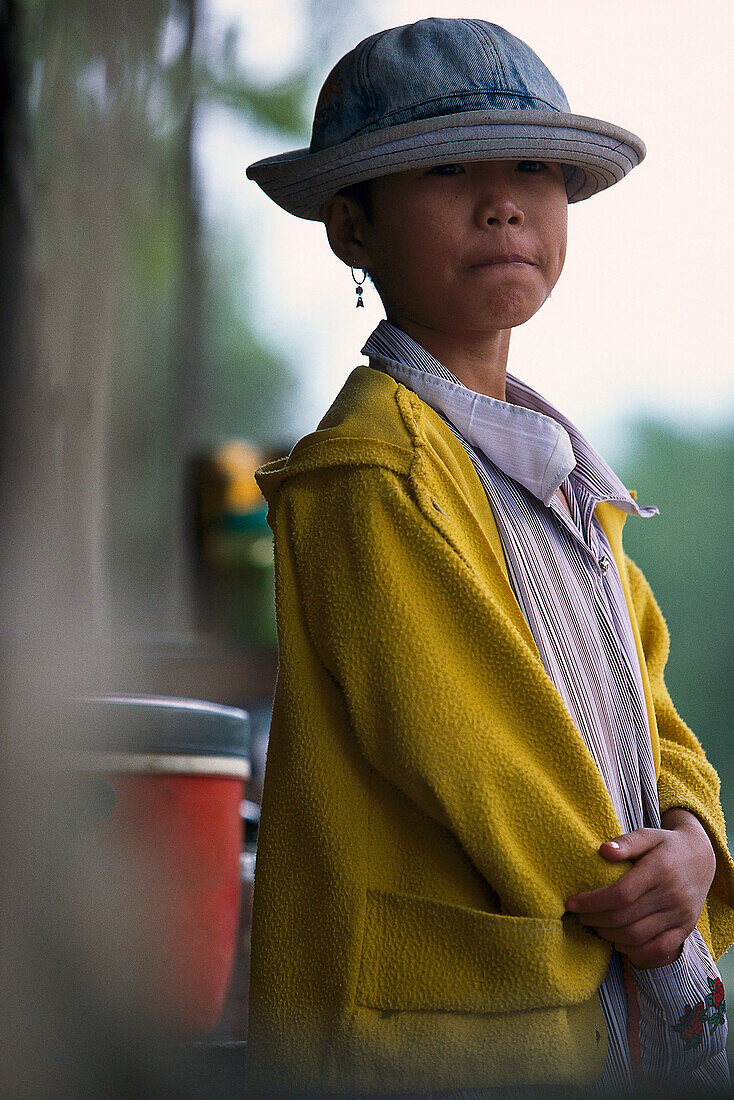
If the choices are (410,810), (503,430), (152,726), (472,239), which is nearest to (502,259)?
(472,239)

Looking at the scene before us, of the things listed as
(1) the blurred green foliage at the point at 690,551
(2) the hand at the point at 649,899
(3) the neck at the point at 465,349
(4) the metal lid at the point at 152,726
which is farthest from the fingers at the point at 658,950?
(1) the blurred green foliage at the point at 690,551

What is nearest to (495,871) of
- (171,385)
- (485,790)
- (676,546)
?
(485,790)

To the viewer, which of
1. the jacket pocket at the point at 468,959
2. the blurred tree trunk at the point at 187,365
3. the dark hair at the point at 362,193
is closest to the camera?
the jacket pocket at the point at 468,959

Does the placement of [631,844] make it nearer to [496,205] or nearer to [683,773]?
[683,773]

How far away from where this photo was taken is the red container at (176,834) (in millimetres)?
1373

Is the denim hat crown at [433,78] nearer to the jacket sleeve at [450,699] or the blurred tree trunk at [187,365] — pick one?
the jacket sleeve at [450,699]

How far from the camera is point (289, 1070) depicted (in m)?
0.72

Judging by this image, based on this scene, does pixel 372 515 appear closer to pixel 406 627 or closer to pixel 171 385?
pixel 406 627

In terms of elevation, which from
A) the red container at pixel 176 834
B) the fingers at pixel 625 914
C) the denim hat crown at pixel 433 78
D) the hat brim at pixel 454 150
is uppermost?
the denim hat crown at pixel 433 78

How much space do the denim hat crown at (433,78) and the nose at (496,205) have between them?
56 mm

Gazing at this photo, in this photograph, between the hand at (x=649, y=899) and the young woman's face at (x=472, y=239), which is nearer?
the hand at (x=649, y=899)

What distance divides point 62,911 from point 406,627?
32 cm

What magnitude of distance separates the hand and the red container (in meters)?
0.77

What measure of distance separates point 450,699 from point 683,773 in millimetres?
322
